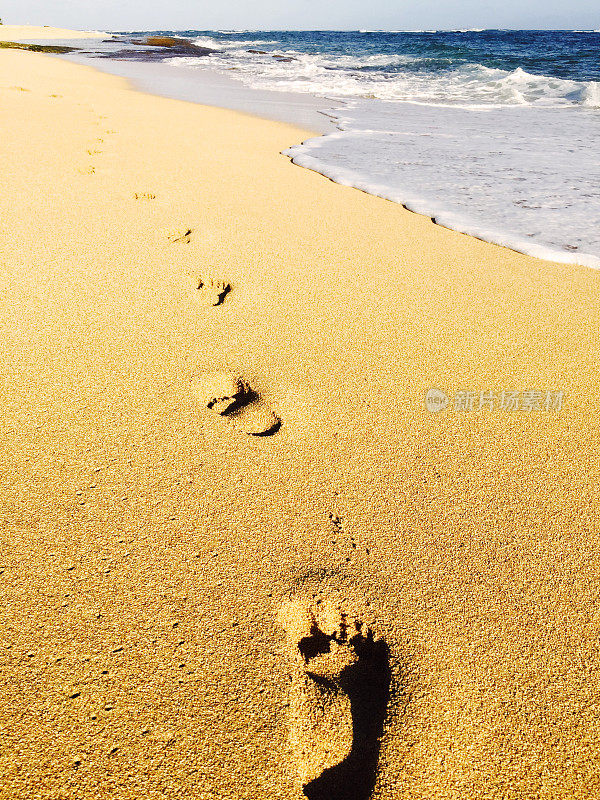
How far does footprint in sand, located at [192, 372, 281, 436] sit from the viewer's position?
1440 millimetres

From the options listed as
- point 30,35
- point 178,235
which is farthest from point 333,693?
point 30,35

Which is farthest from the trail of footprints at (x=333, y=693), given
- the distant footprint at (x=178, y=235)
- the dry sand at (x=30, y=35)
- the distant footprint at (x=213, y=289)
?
the dry sand at (x=30, y=35)

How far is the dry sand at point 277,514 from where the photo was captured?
823 mm

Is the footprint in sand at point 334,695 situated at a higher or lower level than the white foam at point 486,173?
lower

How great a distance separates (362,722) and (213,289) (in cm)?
174

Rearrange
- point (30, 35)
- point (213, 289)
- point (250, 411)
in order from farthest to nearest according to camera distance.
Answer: point (30, 35), point (213, 289), point (250, 411)

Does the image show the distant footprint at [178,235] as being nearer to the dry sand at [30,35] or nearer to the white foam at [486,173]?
the white foam at [486,173]

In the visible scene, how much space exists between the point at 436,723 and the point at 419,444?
0.73 m

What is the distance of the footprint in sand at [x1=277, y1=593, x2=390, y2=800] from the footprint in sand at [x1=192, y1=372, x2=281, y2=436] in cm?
56

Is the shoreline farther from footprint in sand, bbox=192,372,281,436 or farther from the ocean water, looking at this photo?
footprint in sand, bbox=192,372,281,436

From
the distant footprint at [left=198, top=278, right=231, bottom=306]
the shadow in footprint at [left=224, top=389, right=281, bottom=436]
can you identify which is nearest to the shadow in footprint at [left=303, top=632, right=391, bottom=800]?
the shadow in footprint at [left=224, top=389, right=281, bottom=436]

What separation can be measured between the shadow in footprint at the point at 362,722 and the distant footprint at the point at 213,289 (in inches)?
59.2

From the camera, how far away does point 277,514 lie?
3.89ft

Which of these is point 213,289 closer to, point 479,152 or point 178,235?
point 178,235
